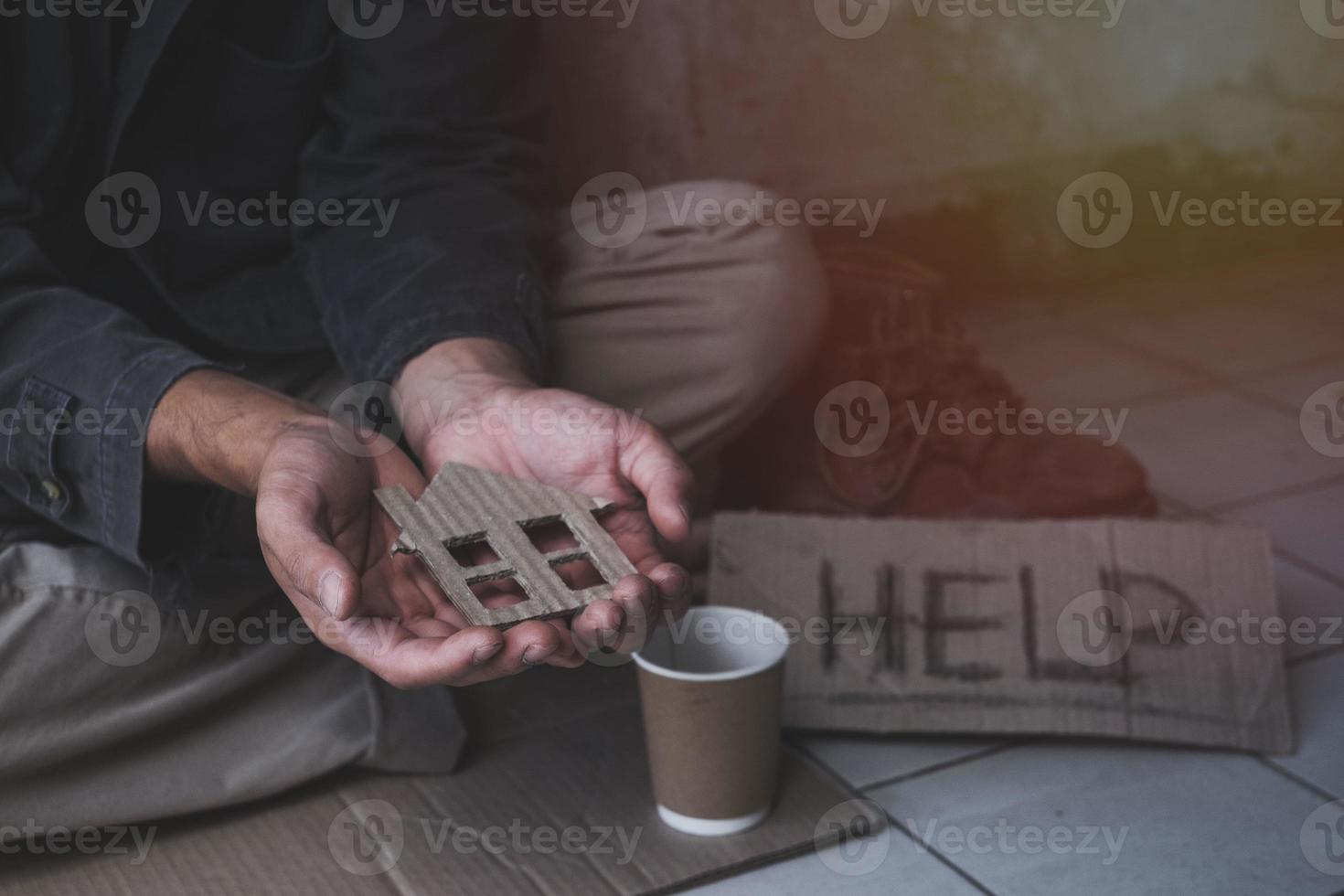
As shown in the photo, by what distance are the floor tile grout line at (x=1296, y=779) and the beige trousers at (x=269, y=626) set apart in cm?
62

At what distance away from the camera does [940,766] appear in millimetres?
1363

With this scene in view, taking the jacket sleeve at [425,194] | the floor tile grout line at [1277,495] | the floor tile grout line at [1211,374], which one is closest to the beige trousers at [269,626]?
the jacket sleeve at [425,194]

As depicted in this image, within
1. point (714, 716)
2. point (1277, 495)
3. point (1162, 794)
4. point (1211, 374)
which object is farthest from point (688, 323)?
point (1211, 374)

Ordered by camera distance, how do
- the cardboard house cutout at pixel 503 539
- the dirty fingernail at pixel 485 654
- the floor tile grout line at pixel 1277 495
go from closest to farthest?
1. the dirty fingernail at pixel 485 654
2. the cardboard house cutout at pixel 503 539
3. the floor tile grout line at pixel 1277 495

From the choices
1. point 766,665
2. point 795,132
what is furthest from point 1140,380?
point 766,665

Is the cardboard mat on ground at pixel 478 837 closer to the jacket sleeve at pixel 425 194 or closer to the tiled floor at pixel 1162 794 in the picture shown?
the tiled floor at pixel 1162 794

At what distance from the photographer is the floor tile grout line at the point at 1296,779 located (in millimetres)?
1287

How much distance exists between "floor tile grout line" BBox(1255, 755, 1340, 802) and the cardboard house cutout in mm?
713

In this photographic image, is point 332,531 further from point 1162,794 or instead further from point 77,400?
point 1162,794

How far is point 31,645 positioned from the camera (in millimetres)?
1162

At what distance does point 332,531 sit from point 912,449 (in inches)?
33.3

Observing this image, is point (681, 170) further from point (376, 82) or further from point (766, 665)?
point (766, 665)

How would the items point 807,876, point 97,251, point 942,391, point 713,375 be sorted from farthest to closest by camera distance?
point 942,391 → point 713,375 → point 97,251 → point 807,876

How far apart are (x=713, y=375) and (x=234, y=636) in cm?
55
